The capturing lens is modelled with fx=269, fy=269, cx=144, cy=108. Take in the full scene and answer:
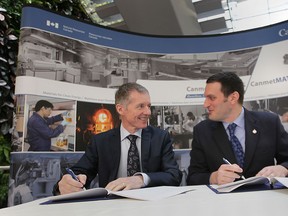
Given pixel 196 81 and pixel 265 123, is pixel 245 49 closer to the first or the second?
pixel 196 81

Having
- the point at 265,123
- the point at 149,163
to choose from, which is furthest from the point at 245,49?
the point at 149,163

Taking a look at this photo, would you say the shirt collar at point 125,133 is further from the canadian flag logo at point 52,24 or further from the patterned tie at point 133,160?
the canadian flag logo at point 52,24

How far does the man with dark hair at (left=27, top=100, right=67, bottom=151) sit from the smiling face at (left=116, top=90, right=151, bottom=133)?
0.60 meters

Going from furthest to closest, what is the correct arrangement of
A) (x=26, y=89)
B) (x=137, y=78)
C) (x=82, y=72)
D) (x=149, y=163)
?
1. (x=137, y=78)
2. (x=82, y=72)
3. (x=26, y=89)
4. (x=149, y=163)

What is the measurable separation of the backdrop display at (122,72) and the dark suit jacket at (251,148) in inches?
25.1

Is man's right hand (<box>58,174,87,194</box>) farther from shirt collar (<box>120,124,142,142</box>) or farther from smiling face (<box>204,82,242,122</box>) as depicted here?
smiling face (<box>204,82,242,122</box>)

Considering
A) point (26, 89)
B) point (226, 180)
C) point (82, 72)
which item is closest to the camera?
point (226, 180)

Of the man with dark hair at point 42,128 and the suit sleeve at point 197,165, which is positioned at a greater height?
the man with dark hair at point 42,128

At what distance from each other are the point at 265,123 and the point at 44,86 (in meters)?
1.88

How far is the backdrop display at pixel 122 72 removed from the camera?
239 cm

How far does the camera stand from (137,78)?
279 cm

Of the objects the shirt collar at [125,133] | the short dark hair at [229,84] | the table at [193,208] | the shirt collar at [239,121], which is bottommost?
the table at [193,208]

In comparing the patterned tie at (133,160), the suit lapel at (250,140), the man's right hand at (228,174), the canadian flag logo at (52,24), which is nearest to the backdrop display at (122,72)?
the canadian flag logo at (52,24)

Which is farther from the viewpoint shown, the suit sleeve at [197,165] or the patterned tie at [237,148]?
the patterned tie at [237,148]
